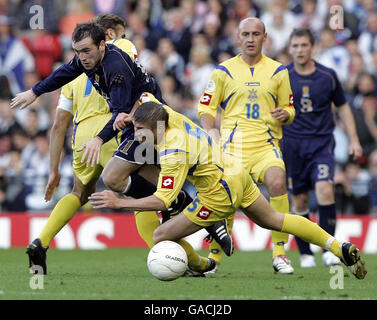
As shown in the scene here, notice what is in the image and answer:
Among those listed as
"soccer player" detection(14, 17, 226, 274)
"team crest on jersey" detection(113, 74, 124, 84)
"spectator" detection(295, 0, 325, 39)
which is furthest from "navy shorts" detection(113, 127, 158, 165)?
"spectator" detection(295, 0, 325, 39)

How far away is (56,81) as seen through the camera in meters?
8.34

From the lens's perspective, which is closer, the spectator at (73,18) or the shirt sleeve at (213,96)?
the shirt sleeve at (213,96)

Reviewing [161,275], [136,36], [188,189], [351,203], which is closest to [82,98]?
[188,189]

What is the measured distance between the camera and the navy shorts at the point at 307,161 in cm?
1024

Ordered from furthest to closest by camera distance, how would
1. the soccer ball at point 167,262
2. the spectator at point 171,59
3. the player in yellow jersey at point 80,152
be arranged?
the spectator at point 171,59, the player in yellow jersey at point 80,152, the soccer ball at point 167,262

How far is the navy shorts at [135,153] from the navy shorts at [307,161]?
290 cm

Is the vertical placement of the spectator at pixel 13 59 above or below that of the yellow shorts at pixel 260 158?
above

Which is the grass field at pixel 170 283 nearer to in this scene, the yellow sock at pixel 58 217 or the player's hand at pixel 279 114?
the yellow sock at pixel 58 217

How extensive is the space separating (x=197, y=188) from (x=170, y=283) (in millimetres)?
890

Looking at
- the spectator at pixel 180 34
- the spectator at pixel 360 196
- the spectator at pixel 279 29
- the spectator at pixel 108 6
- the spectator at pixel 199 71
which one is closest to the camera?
the spectator at pixel 360 196

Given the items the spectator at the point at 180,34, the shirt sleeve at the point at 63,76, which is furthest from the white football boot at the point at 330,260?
the spectator at the point at 180,34

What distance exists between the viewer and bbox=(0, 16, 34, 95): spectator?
56.5ft

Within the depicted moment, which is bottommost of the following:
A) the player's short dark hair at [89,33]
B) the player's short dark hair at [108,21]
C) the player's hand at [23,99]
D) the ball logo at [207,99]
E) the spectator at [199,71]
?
the player's hand at [23,99]
